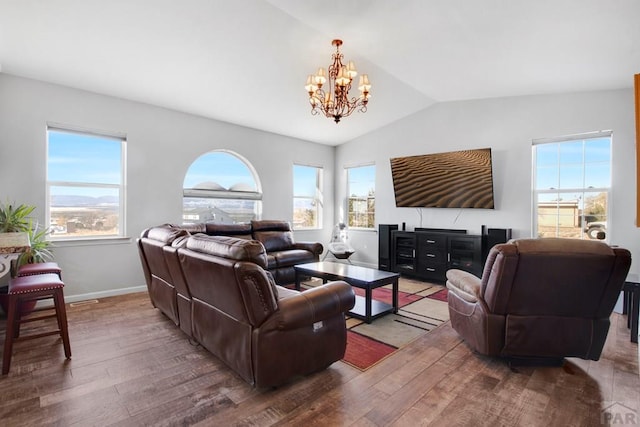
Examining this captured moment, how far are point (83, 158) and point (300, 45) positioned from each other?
10.2ft

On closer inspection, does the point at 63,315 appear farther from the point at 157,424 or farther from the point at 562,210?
the point at 562,210

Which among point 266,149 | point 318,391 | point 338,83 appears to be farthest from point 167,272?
point 266,149

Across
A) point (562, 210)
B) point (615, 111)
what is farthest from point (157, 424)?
point (615, 111)

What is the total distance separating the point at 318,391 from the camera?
212 cm

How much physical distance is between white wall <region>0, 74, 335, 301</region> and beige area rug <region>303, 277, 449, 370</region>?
3160mm

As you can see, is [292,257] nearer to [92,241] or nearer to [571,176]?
[92,241]

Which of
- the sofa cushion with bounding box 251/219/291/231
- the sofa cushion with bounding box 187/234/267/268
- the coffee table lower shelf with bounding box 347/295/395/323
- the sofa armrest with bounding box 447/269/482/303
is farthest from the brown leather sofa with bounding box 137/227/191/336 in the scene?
the sofa armrest with bounding box 447/269/482/303

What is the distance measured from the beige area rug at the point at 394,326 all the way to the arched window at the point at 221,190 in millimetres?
2608

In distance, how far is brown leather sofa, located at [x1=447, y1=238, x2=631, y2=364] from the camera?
85.7 inches

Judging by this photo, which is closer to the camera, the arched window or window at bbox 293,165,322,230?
the arched window

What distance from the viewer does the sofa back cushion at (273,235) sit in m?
5.23

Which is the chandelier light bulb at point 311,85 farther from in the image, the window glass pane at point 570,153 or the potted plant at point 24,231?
A: the window glass pane at point 570,153

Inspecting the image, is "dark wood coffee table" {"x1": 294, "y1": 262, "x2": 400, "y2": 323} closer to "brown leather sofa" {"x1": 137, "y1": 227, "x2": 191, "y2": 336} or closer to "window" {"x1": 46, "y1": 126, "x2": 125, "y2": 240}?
"brown leather sofa" {"x1": 137, "y1": 227, "x2": 191, "y2": 336}

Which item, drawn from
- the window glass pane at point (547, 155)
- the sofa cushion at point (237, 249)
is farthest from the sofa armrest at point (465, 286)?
the window glass pane at point (547, 155)
